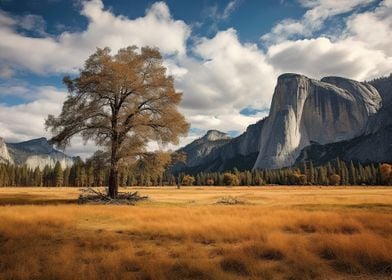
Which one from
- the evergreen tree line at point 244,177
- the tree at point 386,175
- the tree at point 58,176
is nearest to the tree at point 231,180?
the evergreen tree line at point 244,177

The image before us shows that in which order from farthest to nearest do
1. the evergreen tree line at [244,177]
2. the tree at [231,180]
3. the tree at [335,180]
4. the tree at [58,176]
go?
the tree at [231,180] < the tree at [58,176] < the tree at [335,180] < the evergreen tree line at [244,177]

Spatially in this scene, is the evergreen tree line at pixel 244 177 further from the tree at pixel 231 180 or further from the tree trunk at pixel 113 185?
the tree trunk at pixel 113 185

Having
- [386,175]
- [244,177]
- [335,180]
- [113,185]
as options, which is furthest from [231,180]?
[113,185]

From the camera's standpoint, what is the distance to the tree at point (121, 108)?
92.3 ft

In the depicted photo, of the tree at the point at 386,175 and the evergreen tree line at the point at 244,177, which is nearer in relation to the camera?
the tree at the point at 386,175

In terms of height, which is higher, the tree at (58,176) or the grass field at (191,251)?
the tree at (58,176)

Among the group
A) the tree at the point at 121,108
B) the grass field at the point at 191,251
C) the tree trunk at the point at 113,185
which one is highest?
the tree at the point at 121,108

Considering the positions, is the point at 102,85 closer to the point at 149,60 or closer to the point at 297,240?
the point at 149,60

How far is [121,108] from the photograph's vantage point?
29.8 meters

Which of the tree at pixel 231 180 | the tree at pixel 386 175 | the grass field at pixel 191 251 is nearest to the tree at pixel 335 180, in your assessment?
the tree at pixel 386 175

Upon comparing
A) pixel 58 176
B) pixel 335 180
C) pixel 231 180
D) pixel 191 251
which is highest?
pixel 58 176

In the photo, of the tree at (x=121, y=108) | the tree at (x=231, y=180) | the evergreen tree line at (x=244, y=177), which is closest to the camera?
the tree at (x=121, y=108)

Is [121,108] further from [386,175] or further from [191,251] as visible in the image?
[386,175]

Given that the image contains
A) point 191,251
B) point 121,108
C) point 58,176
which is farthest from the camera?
point 58,176
